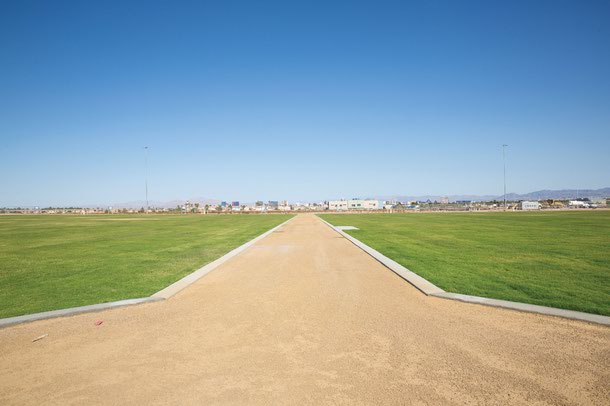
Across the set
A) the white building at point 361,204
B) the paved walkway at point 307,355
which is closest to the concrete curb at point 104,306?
the paved walkway at point 307,355

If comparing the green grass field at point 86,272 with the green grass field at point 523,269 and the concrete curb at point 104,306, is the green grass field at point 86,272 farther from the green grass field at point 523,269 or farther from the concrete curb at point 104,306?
the green grass field at point 523,269

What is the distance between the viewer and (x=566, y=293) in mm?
6988

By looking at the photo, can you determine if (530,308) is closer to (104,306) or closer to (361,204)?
(104,306)

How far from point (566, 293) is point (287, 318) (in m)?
5.72

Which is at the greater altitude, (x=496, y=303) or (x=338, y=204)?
(x=338, y=204)

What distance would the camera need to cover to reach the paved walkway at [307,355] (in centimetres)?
359

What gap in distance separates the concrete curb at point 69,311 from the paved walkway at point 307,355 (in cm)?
20

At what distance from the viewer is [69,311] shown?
621 cm

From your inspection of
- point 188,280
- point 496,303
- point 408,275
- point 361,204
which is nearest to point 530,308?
point 496,303

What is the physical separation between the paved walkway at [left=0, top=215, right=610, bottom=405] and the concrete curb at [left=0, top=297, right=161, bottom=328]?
20 cm

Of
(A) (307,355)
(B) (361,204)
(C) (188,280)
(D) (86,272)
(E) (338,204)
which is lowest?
(A) (307,355)

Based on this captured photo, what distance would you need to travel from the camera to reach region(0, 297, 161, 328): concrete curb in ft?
18.9

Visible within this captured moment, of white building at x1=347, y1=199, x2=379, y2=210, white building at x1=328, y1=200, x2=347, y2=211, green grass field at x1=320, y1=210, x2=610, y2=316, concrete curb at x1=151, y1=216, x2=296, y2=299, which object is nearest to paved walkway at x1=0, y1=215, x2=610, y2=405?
concrete curb at x1=151, y1=216, x2=296, y2=299

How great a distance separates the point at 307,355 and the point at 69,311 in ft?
15.2
